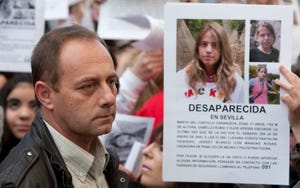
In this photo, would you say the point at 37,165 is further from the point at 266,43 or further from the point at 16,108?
the point at 16,108

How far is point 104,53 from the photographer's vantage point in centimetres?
223

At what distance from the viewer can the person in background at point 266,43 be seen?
2.70 m

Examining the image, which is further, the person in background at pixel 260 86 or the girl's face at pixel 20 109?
the girl's face at pixel 20 109

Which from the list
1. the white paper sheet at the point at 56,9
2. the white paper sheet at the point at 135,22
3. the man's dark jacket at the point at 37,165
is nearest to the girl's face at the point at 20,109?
the white paper sheet at the point at 56,9

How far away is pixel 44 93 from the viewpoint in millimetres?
2221

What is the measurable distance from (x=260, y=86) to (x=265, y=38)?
0.19 meters

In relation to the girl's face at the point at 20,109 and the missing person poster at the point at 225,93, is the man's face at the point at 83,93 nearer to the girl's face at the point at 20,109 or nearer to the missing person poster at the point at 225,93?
the missing person poster at the point at 225,93

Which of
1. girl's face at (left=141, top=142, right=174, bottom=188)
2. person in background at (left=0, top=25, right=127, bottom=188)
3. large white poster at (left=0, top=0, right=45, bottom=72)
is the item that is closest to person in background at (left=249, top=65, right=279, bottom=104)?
person in background at (left=0, top=25, right=127, bottom=188)

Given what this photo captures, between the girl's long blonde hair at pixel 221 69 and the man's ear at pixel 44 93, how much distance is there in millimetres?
702

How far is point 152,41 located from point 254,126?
4.19ft

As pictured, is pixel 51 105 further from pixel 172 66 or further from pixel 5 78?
pixel 5 78

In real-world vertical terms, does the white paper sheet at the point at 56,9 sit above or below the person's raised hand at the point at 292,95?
above

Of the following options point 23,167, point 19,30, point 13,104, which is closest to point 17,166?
point 23,167

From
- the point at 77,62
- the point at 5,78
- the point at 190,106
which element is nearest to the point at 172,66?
the point at 190,106
